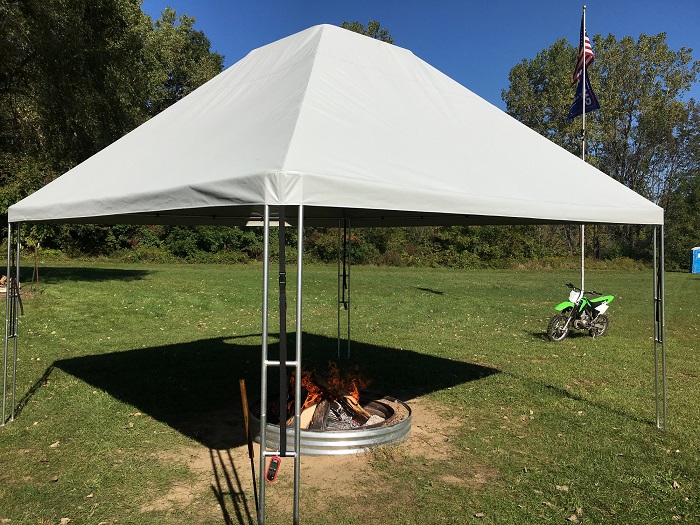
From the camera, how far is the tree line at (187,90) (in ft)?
42.7

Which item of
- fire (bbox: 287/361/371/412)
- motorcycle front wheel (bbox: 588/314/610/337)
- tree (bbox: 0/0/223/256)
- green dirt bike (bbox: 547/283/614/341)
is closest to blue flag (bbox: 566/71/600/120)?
green dirt bike (bbox: 547/283/614/341)

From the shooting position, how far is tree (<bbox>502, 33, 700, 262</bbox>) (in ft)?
112

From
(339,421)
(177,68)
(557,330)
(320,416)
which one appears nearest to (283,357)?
(320,416)

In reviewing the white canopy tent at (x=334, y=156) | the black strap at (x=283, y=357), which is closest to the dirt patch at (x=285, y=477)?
the black strap at (x=283, y=357)

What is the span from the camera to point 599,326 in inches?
405

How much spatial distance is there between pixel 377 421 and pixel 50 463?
257cm

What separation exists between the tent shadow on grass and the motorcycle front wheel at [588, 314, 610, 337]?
3603mm

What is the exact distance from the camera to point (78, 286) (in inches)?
550

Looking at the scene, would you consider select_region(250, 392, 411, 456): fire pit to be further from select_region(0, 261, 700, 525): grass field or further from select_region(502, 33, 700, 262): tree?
select_region(502, 33, 700, 262): tree

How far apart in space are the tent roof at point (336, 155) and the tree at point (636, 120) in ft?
95.4

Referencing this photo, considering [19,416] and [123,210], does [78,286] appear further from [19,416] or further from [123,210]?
[123,210]

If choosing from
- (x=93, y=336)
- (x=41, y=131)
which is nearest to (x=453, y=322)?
(x=93, y=336)

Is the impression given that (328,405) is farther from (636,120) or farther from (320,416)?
(636,120)

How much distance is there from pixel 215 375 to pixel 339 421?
111 inches
